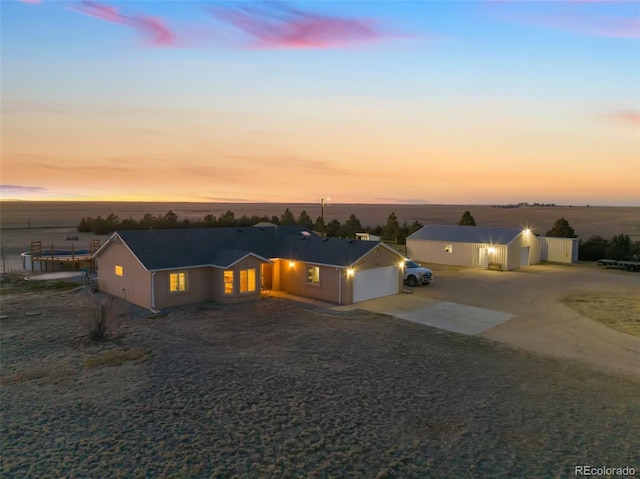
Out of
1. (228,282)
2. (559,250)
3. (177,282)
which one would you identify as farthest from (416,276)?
(559,250)

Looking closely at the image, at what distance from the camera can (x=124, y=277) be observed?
2233cm

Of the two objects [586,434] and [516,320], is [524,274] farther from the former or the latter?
[586,434]

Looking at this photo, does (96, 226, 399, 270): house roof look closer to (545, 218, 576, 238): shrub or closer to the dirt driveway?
the dirt driveway

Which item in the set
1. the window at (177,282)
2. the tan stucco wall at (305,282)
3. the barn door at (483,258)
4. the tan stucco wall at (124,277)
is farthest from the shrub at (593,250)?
the tan stucco wall at (124,277)

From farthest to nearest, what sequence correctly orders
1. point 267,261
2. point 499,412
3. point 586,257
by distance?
point 586,257
point 267,261
point 499,412

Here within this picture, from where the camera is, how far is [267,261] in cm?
2298

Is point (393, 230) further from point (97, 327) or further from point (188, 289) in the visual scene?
point (97, 327)

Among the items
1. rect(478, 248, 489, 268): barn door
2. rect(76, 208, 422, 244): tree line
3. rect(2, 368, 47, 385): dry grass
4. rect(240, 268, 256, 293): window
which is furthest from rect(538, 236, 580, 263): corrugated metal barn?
rect(2, 368, 47, 385): dry grass

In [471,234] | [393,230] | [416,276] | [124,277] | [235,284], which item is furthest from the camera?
[393,230]

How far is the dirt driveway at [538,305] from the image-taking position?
47.8ft

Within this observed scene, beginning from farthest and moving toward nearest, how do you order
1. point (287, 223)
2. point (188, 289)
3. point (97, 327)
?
point (287, 223) < point (188, 289) < point (97, 327)

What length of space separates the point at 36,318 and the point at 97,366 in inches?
307

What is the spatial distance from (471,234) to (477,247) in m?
1.91

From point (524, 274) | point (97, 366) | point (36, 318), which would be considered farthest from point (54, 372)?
point (524, 274)
